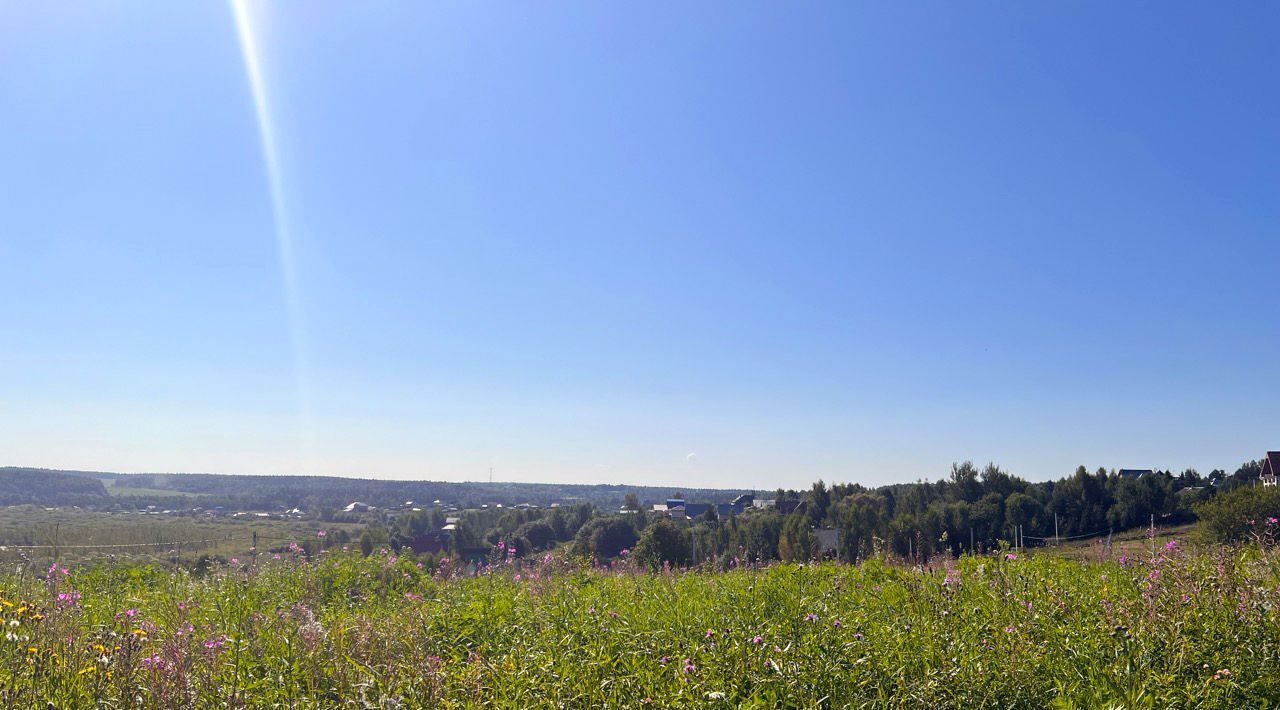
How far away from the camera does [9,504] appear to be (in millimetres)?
129750

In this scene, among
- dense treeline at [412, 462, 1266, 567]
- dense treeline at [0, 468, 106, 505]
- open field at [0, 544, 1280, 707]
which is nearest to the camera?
open field at [0, 544, 1280, 707]

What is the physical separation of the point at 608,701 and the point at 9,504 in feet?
566

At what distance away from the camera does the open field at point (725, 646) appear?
11.2ft

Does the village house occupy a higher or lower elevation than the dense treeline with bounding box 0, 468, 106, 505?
higher

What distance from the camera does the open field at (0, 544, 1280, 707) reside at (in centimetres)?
343

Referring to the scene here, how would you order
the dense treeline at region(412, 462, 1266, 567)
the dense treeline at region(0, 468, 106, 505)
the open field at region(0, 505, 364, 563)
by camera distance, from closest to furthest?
1. the dense treeline at region(412, 462, 1266, 567)
2. the open field at region(0, 505, 364, 563)
3. the dense treeline at region(0, 468, 106, 505)

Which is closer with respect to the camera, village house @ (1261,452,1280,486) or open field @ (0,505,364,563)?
village house @ (1261,452,1280,486)

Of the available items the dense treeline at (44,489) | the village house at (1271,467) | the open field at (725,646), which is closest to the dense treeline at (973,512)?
the village house at (1271,467)

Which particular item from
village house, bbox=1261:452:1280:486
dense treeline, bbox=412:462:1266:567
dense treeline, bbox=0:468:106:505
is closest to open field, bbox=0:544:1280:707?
dense treeline, bbox=412:462:1266:567

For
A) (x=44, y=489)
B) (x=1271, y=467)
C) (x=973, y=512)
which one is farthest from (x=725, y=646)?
(x=44, y=489)

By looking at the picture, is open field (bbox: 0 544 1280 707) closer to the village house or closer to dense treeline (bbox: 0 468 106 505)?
the village house

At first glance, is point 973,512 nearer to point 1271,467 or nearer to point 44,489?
point 1271,467

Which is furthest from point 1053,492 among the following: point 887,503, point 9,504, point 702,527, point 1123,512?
point 9,504

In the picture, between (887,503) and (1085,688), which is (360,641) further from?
(887,503)
